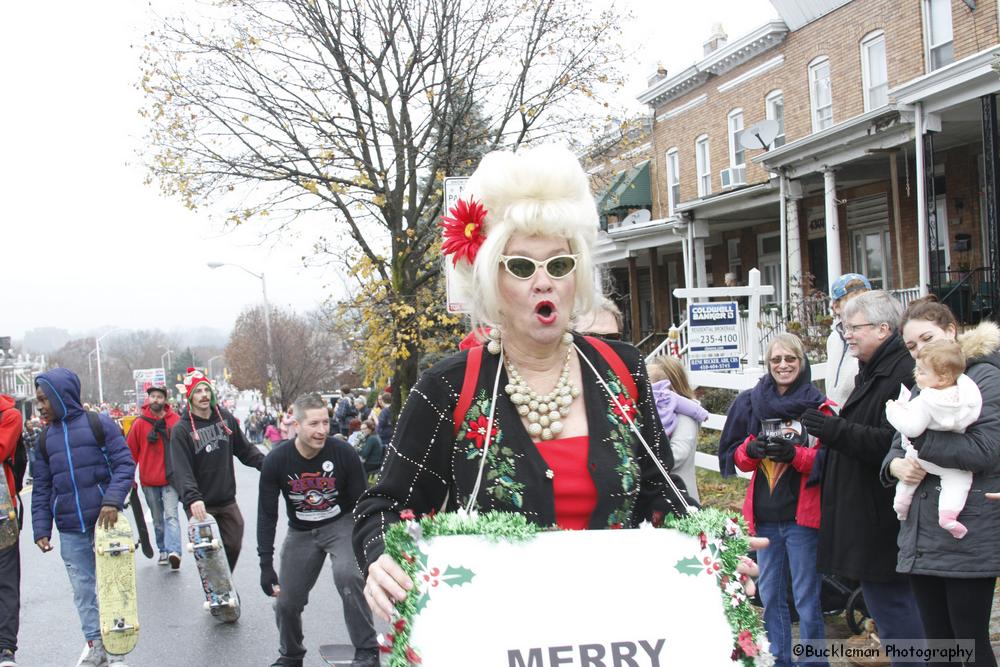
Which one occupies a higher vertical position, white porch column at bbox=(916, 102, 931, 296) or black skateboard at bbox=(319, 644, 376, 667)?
white porch column at bbox=(916, 102, 931, 296)

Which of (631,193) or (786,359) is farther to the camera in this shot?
(631,193)

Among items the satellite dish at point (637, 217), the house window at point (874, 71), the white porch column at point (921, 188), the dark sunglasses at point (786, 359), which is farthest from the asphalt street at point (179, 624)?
the satellite dish at point (637, 217)

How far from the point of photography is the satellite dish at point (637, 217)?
1040 inches

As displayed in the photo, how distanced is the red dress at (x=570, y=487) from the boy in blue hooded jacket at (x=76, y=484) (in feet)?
16.9

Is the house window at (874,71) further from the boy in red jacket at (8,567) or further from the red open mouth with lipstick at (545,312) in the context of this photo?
the red open mouth with lipstick at (545,312)

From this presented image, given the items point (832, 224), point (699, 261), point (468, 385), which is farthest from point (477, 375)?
point (699, 261)

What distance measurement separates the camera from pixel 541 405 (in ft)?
7.84

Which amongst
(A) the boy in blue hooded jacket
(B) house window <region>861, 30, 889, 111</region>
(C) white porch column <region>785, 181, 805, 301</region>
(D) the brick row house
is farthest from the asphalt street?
(B) house window <region>861, 30, 889, 111</region>

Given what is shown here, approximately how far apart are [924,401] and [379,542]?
268 centimetres

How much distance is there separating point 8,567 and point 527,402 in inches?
216

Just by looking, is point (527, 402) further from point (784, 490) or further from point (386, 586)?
point (784, 490)

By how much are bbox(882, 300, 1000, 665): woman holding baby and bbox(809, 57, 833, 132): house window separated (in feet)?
55.9

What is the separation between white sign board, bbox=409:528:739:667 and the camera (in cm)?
204

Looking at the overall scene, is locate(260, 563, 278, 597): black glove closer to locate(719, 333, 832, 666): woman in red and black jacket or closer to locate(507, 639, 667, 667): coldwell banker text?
locate(719, 333, 832, 666): woman in red and black jacket
